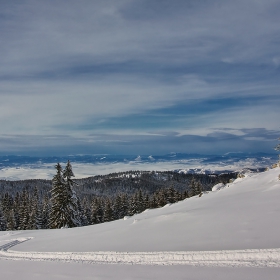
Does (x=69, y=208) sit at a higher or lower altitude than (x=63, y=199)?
lower

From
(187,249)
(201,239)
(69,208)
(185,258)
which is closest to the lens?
(185,258)

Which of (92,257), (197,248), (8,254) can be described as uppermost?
(197,248)

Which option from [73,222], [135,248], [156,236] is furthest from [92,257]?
[73,222]

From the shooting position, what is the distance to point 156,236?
10766 millimetres

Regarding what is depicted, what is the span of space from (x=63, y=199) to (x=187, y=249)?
2795cm

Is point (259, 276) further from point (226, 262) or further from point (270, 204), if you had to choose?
point (270, 204)

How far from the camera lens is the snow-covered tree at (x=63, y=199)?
3344 cm

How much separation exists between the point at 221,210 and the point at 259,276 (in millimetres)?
6602

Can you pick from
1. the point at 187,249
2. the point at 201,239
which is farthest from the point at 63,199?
the point at 187,249

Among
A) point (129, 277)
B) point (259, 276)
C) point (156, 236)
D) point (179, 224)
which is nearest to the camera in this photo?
point (259, 276)

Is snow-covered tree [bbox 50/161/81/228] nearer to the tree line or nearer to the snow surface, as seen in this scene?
the tree line

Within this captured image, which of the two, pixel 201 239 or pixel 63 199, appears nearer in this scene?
pixel 201 239

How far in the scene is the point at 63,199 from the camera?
33.7m

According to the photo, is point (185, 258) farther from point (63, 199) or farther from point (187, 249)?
point (63, 199)
